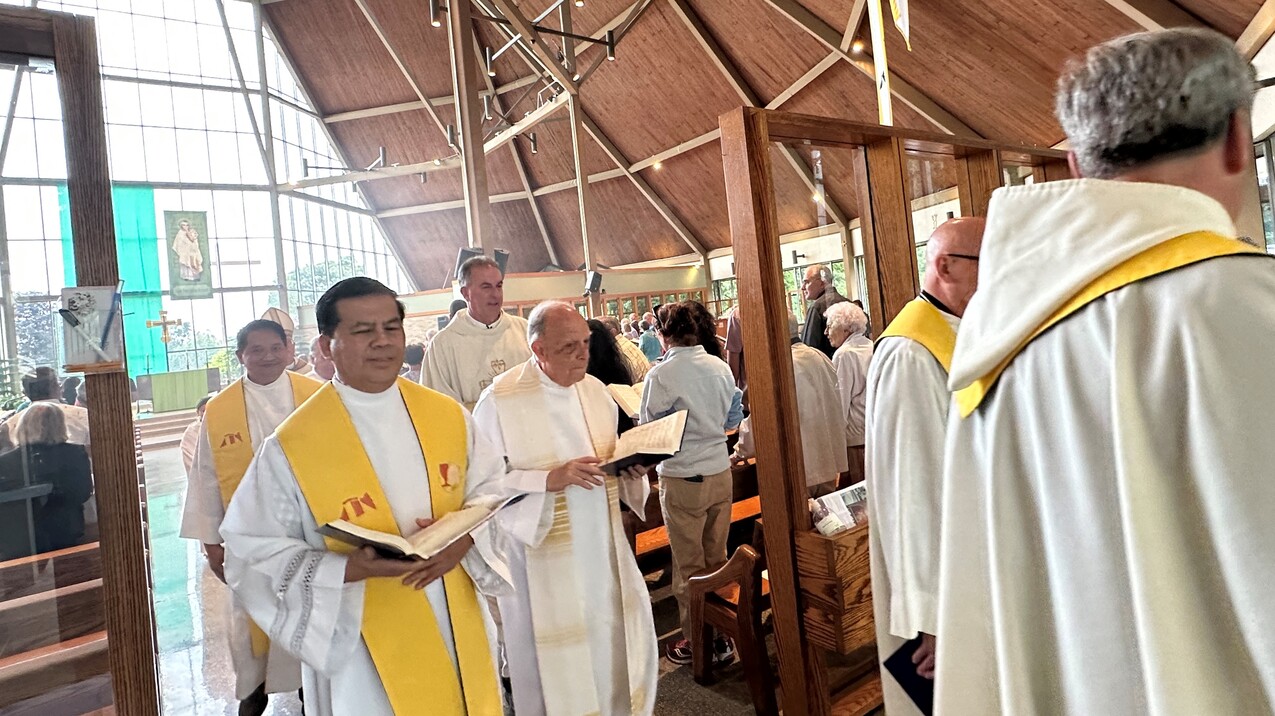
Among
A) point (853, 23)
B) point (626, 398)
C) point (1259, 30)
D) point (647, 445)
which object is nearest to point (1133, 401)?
point (647, 445)

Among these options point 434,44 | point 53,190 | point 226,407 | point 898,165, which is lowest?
point 226,407

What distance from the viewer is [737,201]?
98.7 inches

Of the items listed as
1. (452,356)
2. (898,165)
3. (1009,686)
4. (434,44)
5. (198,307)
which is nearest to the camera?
(1009,686)

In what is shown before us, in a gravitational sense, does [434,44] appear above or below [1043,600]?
above

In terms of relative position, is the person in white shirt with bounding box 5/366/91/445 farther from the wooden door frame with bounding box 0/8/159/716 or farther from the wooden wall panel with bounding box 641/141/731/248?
the wooden wall panel with bounding box 641/141/731/248

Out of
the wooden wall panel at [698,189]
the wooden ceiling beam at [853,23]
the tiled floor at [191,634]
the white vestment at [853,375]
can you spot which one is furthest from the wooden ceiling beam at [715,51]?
the tiled floor at [191,634]

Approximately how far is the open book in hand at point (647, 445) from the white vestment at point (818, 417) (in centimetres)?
63

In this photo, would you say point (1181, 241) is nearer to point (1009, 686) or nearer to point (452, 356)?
point (1009, 686)

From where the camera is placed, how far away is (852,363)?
143 inches

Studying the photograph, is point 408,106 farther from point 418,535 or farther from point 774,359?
point 418,535

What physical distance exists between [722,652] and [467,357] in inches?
81.3

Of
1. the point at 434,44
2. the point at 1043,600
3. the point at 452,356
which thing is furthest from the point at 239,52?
the point at 1043,600

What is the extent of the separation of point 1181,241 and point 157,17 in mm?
22559

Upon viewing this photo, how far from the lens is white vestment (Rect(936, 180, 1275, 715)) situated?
744 millimetres
